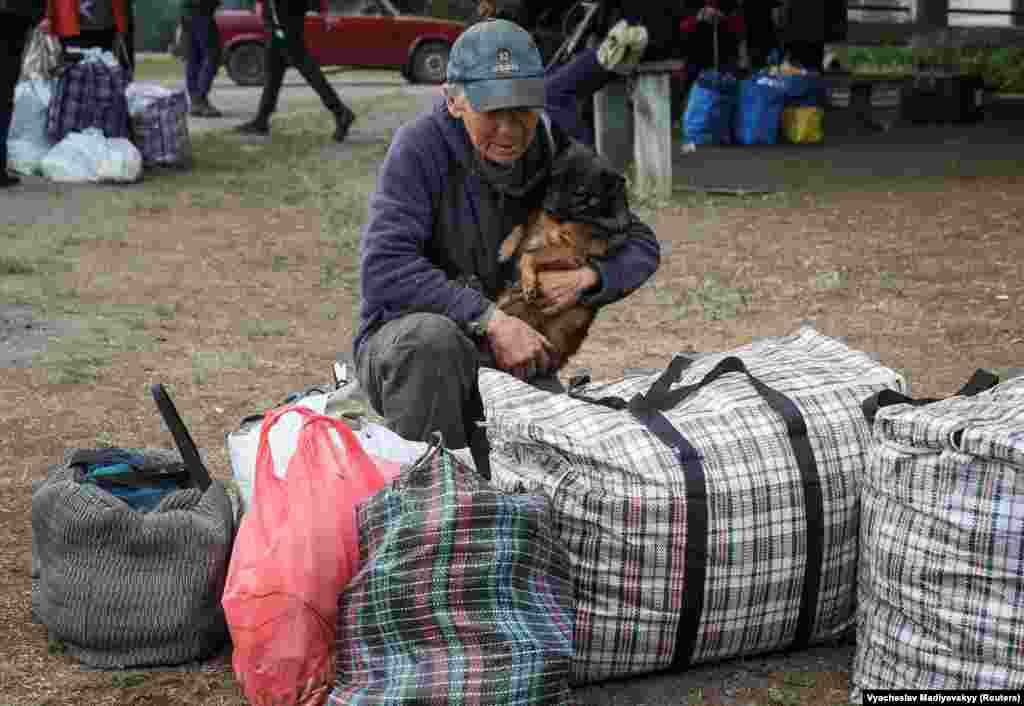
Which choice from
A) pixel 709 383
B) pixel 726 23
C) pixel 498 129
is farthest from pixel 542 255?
pixel 726 23

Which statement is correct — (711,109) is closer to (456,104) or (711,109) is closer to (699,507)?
(456,104)

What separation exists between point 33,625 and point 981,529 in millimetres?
2131

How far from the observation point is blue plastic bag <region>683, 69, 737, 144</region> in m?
12.3

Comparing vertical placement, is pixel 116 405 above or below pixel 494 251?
below

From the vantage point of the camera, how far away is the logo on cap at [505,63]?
3.33m

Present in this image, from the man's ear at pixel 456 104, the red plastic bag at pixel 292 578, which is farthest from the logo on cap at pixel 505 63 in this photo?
the red plastic bag at pixel 292 578

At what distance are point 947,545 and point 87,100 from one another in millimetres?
8505

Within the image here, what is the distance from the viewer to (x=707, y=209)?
918 cm

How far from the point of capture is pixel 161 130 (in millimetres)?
10680

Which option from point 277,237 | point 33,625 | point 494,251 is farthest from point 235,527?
point 277,237

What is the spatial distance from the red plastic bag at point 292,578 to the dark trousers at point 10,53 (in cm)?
→ 675

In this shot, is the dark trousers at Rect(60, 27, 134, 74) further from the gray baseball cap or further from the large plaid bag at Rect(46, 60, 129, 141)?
the gray baseball cap

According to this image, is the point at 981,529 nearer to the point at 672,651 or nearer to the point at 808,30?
the point at 672,651

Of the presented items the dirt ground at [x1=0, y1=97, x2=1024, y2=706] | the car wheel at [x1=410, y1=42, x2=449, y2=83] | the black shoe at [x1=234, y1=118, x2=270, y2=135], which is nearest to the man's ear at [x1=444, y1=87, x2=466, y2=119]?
the dirt ground at [x1=0, y1=97, x2=1024, y2=706]
